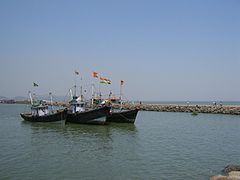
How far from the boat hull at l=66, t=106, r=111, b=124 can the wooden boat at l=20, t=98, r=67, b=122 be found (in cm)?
157

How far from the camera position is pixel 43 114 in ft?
133

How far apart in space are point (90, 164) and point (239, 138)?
16014mm

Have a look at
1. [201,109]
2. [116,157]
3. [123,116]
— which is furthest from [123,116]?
[201,109]

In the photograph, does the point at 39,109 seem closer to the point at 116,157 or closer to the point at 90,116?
the point at 90,116

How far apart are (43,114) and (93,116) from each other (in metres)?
9.10

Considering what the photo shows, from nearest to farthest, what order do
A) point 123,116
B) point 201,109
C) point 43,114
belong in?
point 123,116, point 43,114, point 201,109

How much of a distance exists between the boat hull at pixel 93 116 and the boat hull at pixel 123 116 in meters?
2.92

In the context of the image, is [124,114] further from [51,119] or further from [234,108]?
[234,108]

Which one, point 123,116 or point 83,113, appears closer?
point 83,113

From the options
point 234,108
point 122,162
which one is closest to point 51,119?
point 122,162

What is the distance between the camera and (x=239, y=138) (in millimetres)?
26328

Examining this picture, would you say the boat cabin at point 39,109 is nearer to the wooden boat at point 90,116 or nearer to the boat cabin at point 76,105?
the boat cabin at point 76,105

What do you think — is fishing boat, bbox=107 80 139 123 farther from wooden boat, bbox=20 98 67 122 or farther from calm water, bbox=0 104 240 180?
calm water, bbox=0 104 240 180

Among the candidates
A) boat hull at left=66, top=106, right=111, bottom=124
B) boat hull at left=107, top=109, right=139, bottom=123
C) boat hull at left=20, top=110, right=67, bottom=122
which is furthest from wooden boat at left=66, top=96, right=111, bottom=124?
boat hull at left=107, top=109, right=139, bottom=123
